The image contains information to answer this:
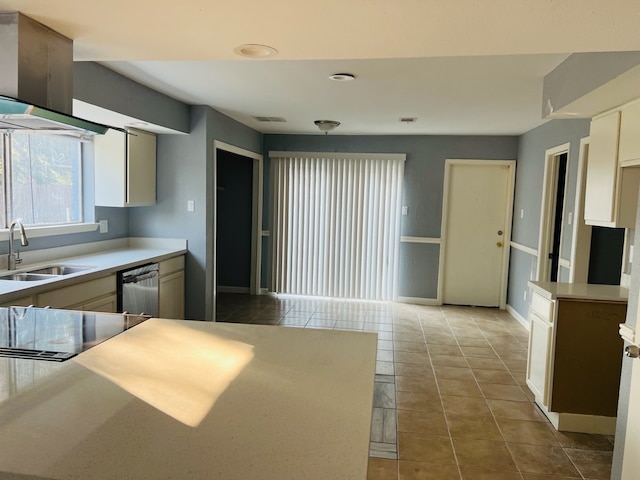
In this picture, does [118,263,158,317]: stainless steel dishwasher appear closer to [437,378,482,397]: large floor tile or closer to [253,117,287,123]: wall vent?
[253,117,287,123]: wall vent

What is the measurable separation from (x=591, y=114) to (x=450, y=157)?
305 cm

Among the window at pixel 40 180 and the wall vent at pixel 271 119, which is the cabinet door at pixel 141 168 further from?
the wall vent at pixel 271 119

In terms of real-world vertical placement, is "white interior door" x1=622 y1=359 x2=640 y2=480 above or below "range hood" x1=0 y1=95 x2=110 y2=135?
below

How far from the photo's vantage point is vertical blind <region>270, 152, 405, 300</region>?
6.21 metres

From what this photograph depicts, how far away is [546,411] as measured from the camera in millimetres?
2996

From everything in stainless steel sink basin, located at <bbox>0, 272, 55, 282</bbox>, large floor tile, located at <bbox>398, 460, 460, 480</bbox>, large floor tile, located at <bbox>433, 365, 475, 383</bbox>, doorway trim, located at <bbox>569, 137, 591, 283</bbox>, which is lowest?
large floor tile, located at <bbox>398, 460, 460, 480</bbox>

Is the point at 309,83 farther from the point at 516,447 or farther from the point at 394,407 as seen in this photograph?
the point at 516,447

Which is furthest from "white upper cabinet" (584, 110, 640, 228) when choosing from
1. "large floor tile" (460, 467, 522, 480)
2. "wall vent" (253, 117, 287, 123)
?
"wall vent" (253, 117, 287, 123)

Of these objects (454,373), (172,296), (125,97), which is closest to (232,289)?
(172,296)

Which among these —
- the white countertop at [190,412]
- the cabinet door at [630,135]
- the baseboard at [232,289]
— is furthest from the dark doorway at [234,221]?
the white countertop at [190,412]

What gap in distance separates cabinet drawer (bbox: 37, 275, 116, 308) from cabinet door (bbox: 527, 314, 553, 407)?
3.03m

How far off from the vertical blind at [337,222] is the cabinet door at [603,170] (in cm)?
319

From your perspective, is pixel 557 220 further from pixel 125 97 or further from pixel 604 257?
pixel 125 97

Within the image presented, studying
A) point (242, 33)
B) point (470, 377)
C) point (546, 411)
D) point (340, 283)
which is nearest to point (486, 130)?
point (340, 283)
